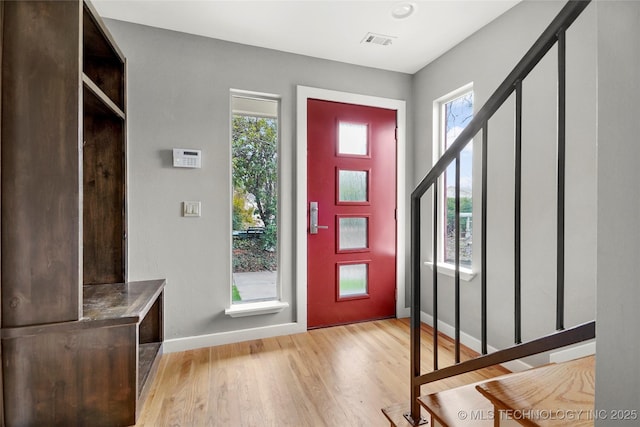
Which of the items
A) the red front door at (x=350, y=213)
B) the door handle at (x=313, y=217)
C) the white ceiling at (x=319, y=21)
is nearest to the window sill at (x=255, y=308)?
the red front door at (x=350, y=213)

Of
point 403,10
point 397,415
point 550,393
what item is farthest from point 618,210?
point 403,10

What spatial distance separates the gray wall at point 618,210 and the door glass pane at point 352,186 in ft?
7.31

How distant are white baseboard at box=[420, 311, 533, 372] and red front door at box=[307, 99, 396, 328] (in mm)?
337

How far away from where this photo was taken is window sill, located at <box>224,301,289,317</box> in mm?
2383

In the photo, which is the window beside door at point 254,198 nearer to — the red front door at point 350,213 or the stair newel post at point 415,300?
the red front door at point 350,213

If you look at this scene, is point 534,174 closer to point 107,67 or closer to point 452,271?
point 452,271

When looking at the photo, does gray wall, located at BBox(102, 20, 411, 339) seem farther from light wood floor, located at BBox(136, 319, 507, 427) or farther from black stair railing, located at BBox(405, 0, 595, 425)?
black stair railing, located at BBox(405, 0, 595, 425)

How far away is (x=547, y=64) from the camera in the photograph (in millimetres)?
1814

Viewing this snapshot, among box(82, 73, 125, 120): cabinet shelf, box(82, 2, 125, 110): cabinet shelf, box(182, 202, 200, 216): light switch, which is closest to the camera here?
box(82, 73, 125, 120): cabinet shelf

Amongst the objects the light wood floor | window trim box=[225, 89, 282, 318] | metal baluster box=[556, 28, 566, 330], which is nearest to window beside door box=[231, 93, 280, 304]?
window trim box=[225, 89, 282, 318]

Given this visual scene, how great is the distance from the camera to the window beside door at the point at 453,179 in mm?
2375

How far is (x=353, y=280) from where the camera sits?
284 centimetres

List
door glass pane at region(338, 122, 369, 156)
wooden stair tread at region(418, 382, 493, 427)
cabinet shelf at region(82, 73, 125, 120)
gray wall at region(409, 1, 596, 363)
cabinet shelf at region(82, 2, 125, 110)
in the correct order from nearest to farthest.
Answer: wooden stair tread at region(418, 382, 493, 427) < cabinet shelf at region(82, 73, 125, 120) < gray wall at region(409, 1, 596, 363) < cabinet shelf at region(82, 2, 125, 110) < door glass pane at region(338, 122, 369, 156)

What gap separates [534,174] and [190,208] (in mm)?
2338
